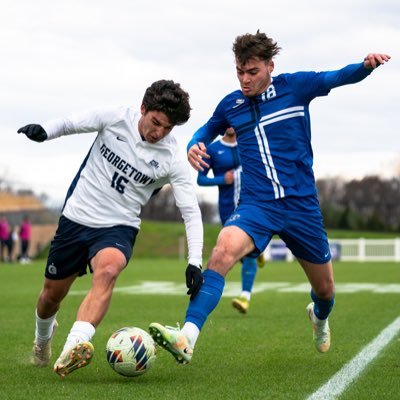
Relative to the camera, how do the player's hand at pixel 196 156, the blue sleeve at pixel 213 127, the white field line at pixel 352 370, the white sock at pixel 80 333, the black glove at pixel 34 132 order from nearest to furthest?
the white field line at pixel 352 370
the white sock at pixel 80 333
the black glove at pixel 34 132
the player's hand at pixel 196 156
the blue sleeve at pixel 213 127

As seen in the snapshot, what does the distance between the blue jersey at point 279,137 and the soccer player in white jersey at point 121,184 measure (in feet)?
1.82

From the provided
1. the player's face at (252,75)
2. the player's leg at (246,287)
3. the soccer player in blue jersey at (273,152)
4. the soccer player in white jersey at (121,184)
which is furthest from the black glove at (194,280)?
the player's leg at (246,287)

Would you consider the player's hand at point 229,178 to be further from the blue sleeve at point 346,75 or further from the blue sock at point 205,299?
the blue sock at point 205,299

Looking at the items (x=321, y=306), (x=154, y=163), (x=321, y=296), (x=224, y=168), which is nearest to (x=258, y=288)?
(x=224, y=168)

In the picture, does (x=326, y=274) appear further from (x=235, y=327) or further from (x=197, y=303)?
(x=235, y=327)

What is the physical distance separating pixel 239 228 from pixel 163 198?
2890 inches

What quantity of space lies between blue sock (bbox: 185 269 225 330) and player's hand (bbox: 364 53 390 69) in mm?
1866

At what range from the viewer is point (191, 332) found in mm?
6508

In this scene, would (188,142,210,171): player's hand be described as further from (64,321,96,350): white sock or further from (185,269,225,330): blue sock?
(64,321,96,350): white sock

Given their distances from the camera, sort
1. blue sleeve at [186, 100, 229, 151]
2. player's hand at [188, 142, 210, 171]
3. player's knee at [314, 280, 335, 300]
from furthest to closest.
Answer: player's knee at [314, 280, 335, 300] → blue sleeve at [186, 100, 229, 151] → player's hand at [188, 142, 210, 171]

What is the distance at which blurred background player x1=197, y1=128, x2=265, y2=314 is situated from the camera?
1280 centimetres

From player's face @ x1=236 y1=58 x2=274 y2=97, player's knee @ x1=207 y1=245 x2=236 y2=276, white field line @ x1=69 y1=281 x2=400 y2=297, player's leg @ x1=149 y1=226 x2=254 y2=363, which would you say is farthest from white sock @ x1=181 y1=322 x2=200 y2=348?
white field line @ x1=69 y1=281 x2=400 y2=297

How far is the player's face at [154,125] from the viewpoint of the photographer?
673 cm

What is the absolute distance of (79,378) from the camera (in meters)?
6.67
